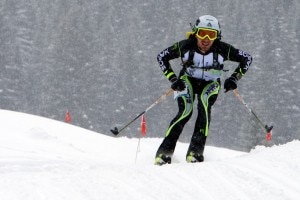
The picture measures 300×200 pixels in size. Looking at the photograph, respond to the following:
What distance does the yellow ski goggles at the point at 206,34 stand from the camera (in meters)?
7.48

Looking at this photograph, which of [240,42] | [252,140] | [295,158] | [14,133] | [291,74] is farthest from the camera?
[240,42]

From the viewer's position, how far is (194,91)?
306 inches

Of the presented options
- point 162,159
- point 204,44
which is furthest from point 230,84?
point 162,159

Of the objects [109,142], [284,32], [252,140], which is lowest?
[252,140]

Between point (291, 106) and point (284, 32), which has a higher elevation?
point (284, 32)

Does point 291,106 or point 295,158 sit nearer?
point 295,158

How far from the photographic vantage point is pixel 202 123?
299 inches

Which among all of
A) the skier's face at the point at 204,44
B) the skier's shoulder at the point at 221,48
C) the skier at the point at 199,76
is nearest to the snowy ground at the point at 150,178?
the skier at the point at 199,76

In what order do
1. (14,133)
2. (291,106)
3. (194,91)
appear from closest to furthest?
(194,91) → (14,133) → (291,106)

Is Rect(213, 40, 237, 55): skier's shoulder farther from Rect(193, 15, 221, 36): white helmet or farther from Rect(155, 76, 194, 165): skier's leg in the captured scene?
Rect(155, 76, 194, 165): skier's leg

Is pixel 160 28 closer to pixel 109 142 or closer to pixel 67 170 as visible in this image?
pixel 109 142

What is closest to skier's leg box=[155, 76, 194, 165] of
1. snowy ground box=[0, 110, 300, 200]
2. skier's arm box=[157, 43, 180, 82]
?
skier's arm box=[157, 43, 180, 82]

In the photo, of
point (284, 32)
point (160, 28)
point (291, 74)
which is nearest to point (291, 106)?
point (291, 74)

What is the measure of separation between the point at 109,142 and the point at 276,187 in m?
6.08
